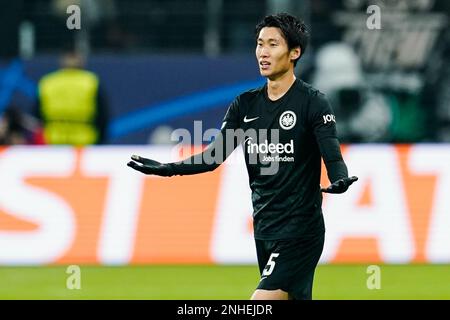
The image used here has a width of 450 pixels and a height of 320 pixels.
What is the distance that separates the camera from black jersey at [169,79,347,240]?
8.08 meters

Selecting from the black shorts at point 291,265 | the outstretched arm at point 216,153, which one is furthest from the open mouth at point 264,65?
the black shorts at point 291,265

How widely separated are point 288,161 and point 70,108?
10.1m

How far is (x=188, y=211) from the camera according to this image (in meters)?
14.2

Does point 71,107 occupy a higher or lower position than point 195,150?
higher

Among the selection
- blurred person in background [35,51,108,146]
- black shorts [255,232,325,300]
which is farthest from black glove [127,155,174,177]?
blurred person in background [35,51,108,146]

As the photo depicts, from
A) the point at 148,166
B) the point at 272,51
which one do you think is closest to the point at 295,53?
the point at 272,51

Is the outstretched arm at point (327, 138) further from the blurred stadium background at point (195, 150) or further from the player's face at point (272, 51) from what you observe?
the blurred stadium background at point (195, 150)

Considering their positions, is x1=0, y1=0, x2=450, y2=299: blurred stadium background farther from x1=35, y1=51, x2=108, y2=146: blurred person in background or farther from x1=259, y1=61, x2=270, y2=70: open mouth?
x1=259, y1=61, x2=270, y2=70: open mouth

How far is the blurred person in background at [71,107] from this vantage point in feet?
58.0

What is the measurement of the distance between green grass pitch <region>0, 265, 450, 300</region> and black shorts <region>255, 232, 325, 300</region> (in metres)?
3.83

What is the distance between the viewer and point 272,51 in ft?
26.5

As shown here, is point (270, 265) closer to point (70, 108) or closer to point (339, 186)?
point (339, 186)

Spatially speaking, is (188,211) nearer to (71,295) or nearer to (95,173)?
(95,173)

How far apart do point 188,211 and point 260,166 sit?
612cm
